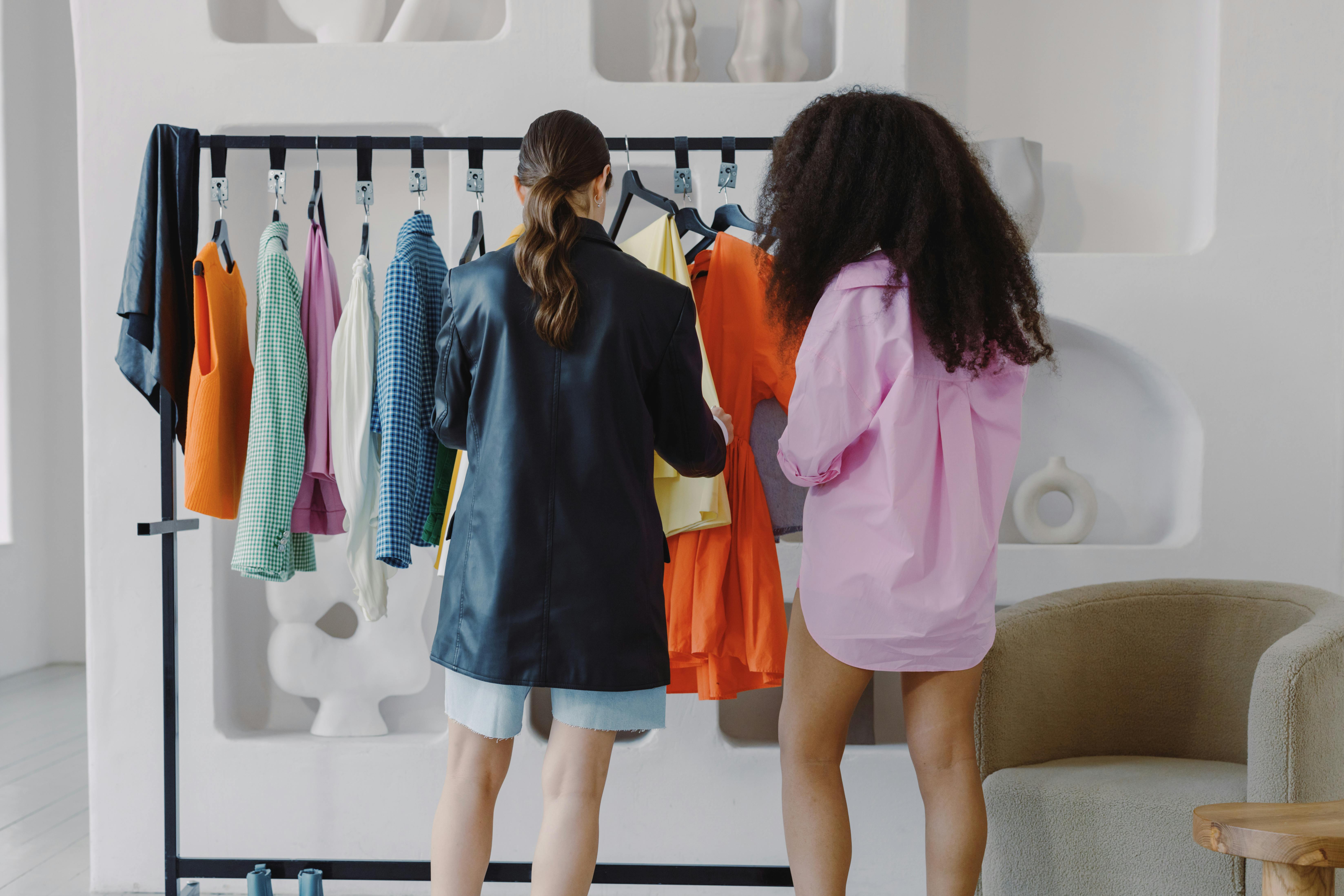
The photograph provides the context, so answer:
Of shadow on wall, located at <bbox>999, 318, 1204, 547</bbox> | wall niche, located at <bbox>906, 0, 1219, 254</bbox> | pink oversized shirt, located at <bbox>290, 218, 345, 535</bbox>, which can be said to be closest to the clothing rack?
pink oversized shirt, located at <bbox>290, 218, 345, 535</bbox>

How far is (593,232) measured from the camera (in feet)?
4.65

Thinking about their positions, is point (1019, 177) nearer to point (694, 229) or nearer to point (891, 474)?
point (694, 229)

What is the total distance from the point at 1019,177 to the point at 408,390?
1.71 metres

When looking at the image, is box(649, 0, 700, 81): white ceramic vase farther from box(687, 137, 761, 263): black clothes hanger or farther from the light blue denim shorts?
the light blue denim shorts

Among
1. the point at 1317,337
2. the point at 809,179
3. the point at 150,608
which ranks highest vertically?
the point at 809,179

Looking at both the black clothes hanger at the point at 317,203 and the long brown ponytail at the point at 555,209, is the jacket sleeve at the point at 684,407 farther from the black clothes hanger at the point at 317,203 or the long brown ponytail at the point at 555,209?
the black clothes hanger at the point at 317,203

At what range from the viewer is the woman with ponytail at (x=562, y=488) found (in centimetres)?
136

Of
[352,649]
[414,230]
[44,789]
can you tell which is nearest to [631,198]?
[414,230]

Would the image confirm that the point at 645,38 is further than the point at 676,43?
Yes

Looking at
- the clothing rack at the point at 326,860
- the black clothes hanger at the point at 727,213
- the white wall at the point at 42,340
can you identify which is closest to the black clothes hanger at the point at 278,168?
the clothing rack at the point at 326,860

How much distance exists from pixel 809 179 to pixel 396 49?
134 cm

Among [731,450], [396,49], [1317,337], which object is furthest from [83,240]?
[1317,337]

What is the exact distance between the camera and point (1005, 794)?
1.69 metres

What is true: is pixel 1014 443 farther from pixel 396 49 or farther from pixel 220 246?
pixel 396 49
